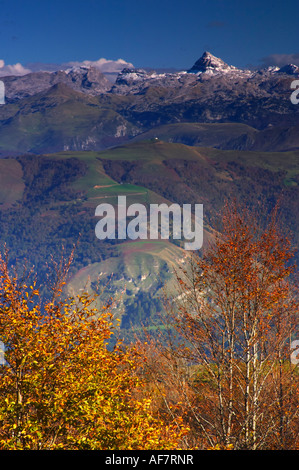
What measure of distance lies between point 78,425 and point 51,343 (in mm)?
3016

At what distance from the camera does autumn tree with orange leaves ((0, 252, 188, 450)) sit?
54.1 ft

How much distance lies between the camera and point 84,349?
18.4 metres

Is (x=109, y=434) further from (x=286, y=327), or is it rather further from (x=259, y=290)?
(x=286, y=327)

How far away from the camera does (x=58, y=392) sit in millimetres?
17344

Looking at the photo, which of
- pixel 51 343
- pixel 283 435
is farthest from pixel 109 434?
pixel 283 435

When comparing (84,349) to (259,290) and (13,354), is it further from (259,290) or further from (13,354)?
(259,290)

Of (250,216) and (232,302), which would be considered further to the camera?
(250,216)

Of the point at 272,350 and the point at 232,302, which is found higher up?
the point at 232,302

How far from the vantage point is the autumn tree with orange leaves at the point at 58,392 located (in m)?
16.5
